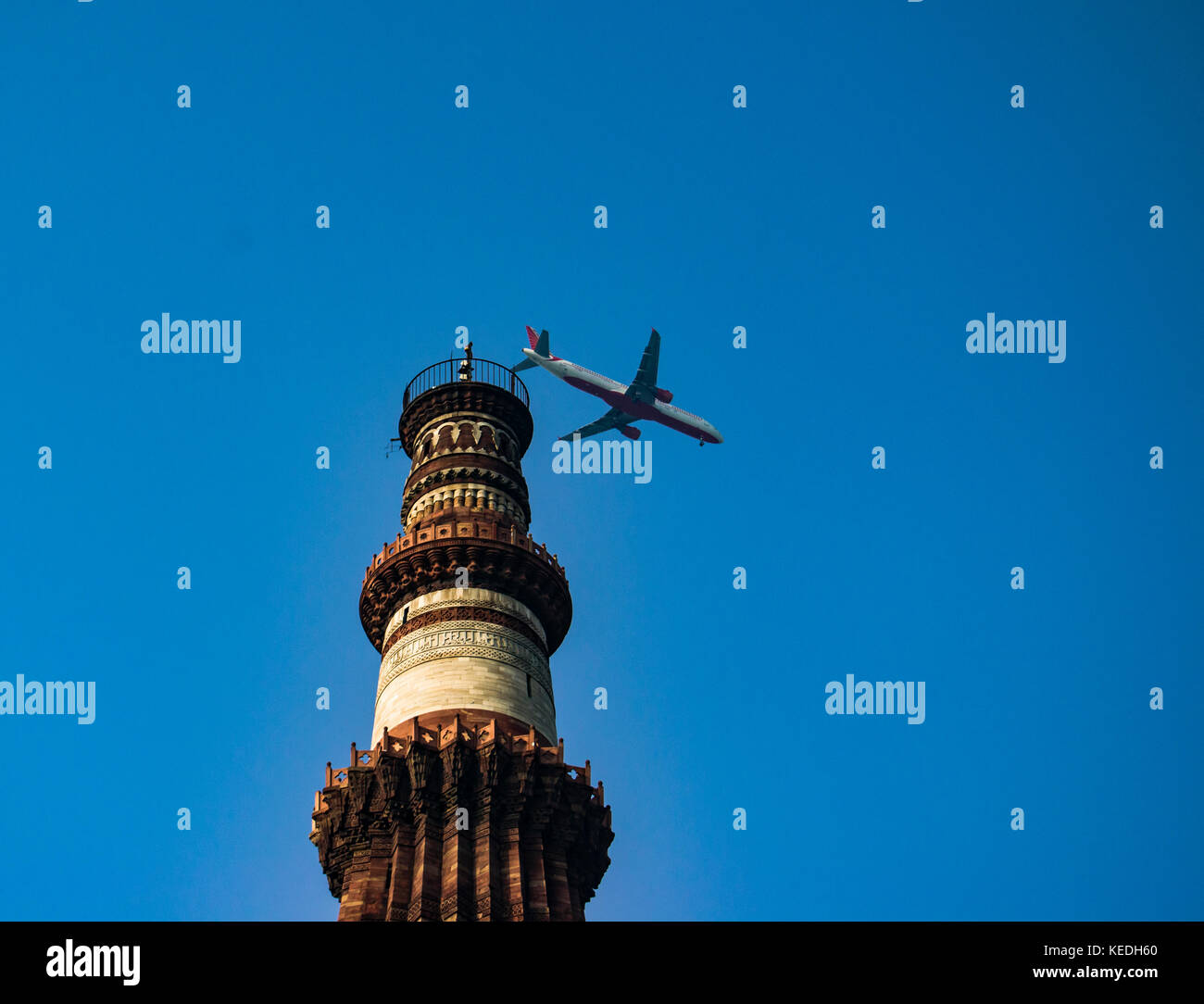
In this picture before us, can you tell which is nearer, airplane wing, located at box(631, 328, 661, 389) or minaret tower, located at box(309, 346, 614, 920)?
minaret tower, located at box(309, 346, 614, 920)

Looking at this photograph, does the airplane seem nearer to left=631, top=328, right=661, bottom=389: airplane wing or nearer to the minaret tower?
left=631, top=328, right=661, bottom=389: airplane wing

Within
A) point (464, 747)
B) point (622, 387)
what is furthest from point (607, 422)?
point (464, 747)

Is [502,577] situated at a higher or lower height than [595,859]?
higher

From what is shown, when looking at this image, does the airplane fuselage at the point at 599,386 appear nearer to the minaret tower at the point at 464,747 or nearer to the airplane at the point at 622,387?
the airplane at the point at 622,387

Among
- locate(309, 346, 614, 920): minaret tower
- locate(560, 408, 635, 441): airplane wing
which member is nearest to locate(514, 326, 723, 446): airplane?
locate(560, 408, 635, 441): airplane wing
